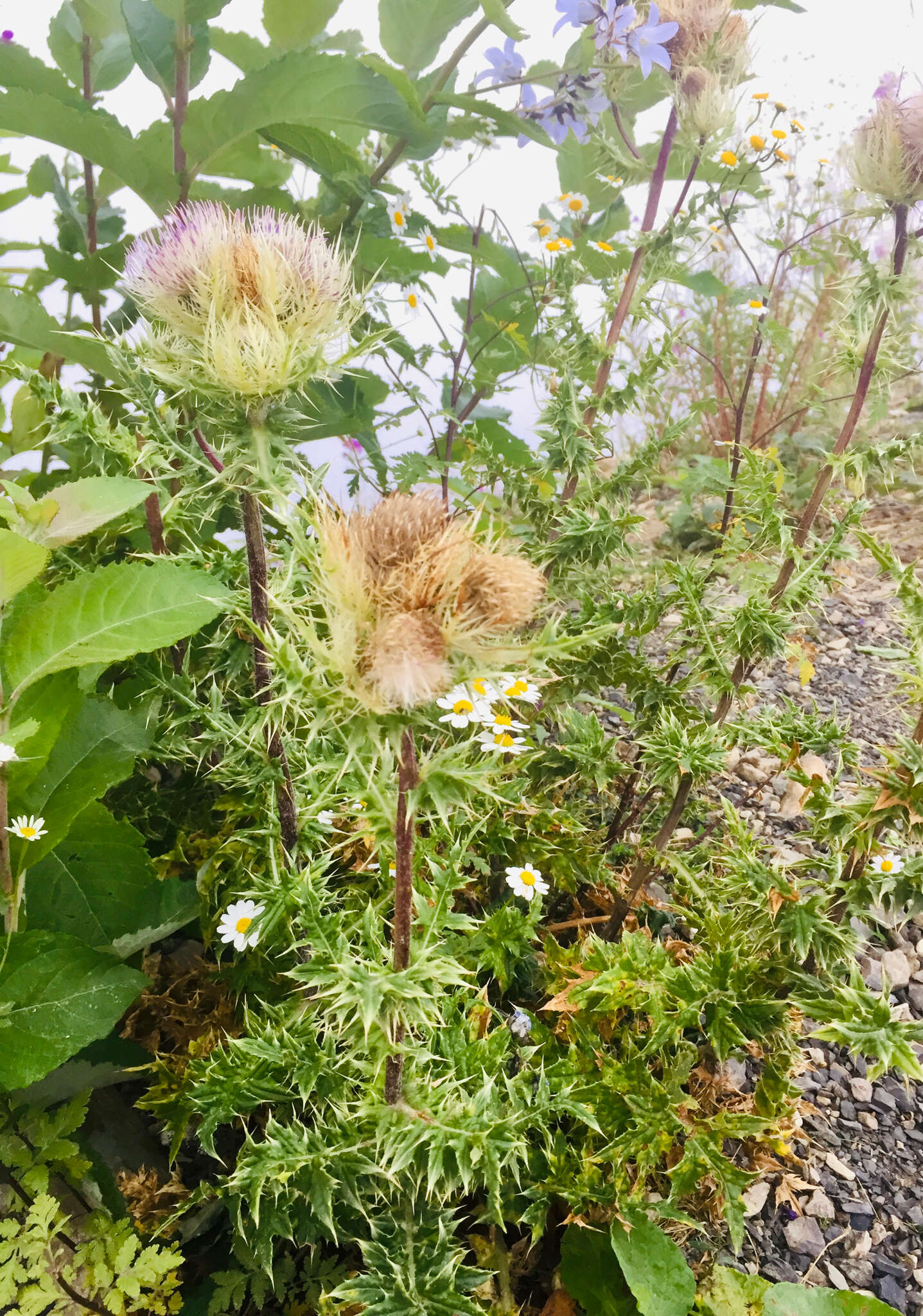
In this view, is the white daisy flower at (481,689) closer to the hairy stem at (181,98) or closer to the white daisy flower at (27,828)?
the white daisy flower at (27,828)

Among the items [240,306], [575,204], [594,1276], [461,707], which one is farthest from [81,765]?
[575,204]

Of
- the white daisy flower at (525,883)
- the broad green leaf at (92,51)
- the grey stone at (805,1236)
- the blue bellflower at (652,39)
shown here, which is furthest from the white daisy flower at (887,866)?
the broad green leaf at (92,51)

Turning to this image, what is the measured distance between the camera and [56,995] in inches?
35.3

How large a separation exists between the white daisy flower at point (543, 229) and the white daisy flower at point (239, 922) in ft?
4.83

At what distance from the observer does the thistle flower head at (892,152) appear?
Result: 39.1 inches

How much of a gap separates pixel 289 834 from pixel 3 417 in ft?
3.95

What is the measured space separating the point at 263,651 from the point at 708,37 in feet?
3.47

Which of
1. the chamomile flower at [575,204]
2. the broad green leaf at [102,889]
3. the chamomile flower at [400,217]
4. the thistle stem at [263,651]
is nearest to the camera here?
the thistle stem at [263,651]

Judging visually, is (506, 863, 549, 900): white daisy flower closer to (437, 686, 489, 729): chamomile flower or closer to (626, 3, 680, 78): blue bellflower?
(437, 686, 489, 729): chamomile flower

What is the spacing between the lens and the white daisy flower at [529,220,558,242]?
5.80 ft

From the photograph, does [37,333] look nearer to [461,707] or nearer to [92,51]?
[92,51]

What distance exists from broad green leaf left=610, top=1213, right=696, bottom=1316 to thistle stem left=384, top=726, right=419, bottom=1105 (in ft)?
1.63

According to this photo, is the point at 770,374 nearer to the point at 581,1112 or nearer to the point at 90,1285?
the point at 581,1112

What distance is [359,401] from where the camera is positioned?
1420mm
